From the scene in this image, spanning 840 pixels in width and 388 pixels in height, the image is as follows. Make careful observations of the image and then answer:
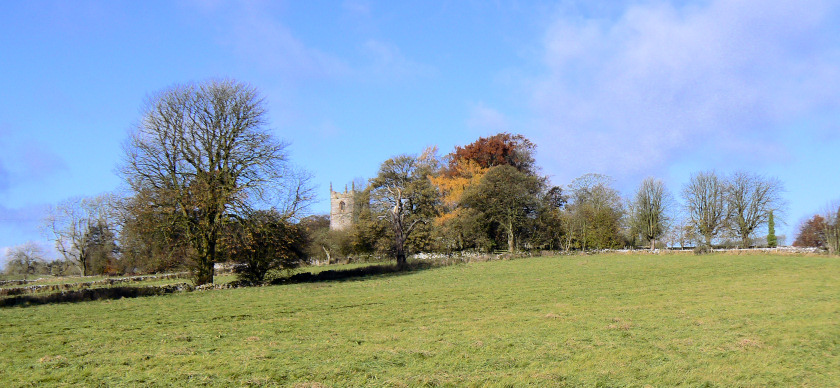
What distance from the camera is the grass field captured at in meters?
8.88

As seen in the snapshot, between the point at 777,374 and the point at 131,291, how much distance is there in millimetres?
24841

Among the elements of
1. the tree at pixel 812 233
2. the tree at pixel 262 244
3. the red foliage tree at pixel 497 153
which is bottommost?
the tree at pixel 812 233

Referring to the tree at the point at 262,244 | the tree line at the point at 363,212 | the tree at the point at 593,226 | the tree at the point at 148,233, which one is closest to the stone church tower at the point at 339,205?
the tree line at the point at 363,212

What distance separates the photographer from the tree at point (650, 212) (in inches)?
2616

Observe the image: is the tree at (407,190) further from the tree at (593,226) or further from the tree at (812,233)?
the tree at (812,233)

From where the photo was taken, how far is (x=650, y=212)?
6656 centimetres

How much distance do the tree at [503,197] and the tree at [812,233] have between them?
5229 cm

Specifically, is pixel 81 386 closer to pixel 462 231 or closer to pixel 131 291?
pixel 131 291

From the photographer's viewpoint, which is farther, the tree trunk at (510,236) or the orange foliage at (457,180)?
the orange foliage at (457,180)

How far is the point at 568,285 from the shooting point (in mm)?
24734

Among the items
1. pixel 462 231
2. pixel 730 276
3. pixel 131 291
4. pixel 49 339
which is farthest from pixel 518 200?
pixel 49 339

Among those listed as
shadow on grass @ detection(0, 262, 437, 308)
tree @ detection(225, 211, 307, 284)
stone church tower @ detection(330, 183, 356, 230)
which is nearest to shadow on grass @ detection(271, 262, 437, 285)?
shadow on grass @ detection(0, 262, 437, 308)

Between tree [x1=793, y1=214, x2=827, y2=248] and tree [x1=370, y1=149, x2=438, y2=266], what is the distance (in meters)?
59.3

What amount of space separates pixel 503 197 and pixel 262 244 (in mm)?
30061
